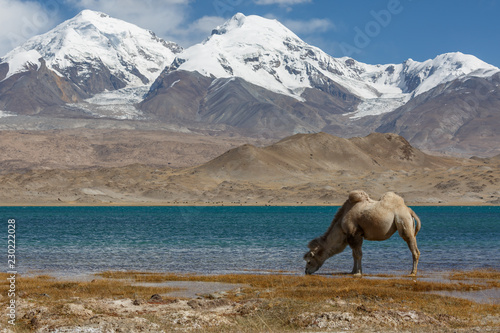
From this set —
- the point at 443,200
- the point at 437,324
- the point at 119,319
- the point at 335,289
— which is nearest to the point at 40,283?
the point at 119,319

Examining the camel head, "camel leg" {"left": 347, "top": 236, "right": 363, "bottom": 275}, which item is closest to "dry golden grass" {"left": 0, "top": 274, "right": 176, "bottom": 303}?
the camel head

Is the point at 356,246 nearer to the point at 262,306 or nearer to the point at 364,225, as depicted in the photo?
the point at 364,225

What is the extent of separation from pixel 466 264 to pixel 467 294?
46.0 feet

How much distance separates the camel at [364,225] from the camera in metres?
28.0

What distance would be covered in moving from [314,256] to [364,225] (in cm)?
297

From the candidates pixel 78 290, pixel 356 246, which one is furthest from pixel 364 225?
pixel 78 290

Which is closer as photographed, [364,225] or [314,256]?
[364,225]

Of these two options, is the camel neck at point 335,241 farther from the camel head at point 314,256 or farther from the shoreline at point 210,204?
the shoreline at point 210,204

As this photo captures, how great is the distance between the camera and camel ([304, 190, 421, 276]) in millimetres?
27984

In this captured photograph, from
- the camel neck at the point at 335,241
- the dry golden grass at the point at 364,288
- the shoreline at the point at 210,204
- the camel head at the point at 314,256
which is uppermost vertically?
the shoreline at the point at 210,204

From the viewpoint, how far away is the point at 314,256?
29.7 meters

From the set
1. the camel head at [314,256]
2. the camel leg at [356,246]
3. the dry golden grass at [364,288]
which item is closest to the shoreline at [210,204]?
the dry golden grass at [364,288]

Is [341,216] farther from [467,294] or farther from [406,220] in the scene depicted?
[467,294]

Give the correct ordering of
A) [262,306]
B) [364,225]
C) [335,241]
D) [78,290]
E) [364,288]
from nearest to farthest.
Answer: [262,306], [364,288], [78,290], [364,225], [335,241]
